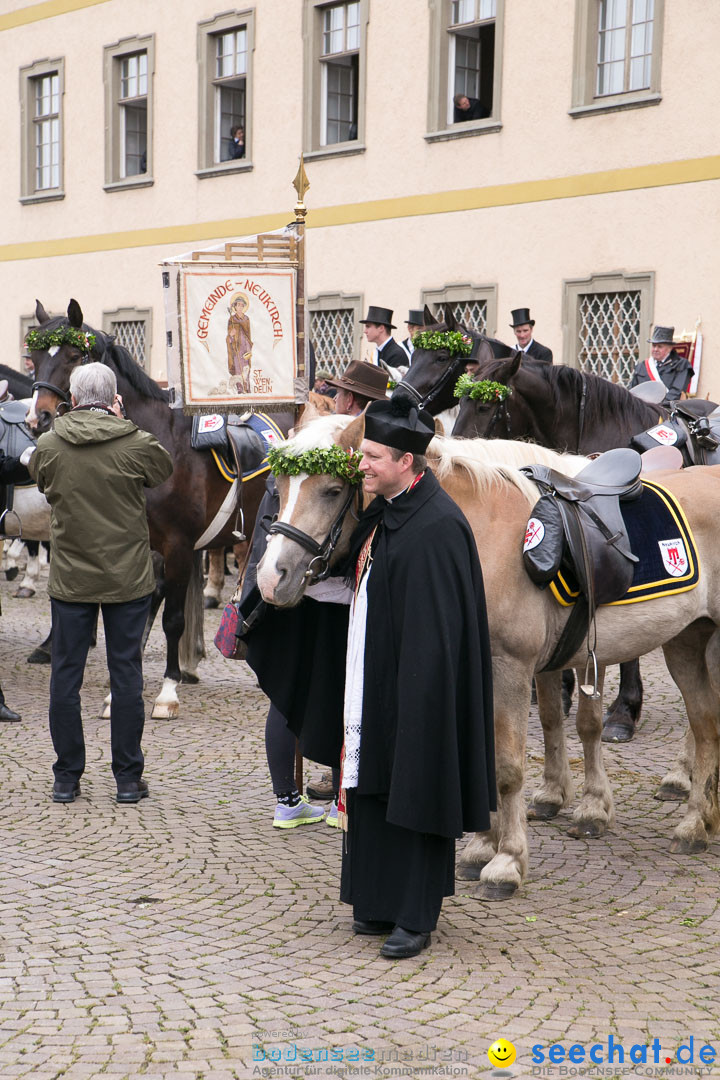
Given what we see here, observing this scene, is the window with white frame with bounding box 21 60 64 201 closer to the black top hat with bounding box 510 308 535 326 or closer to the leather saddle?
the black top hat with bounding box 510 308 535 326

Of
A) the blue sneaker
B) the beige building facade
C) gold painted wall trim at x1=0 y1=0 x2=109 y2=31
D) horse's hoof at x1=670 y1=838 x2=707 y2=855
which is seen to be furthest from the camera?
gold painted wall trim at x1=0 y1=0 x2=109 y2=31

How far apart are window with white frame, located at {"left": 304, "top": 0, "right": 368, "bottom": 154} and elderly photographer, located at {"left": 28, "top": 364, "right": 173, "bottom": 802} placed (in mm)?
12299

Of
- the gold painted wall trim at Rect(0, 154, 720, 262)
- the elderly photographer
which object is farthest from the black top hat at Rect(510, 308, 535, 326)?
the elderly photographer

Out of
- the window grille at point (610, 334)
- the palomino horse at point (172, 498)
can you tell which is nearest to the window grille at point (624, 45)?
the window grille at point (610, 334)

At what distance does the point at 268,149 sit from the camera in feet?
61.9

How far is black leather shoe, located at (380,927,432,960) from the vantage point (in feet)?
14.9

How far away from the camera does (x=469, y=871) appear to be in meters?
5.44

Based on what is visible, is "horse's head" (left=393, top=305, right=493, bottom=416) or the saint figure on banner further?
"horse's head" (left=393, top=305, right=493, bottom=416)

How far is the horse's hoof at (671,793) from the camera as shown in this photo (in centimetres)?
670

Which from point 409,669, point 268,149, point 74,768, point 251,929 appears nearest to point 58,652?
point 74,768

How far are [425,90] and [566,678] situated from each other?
410 inches

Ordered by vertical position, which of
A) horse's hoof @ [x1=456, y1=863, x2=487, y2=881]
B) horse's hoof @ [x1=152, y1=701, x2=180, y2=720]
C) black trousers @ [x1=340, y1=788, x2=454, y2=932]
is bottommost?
horse's hoof @ [x1=152, y1=701, x2=180, y2=720]

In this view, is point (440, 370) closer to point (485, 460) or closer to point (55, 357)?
point (55, 357)

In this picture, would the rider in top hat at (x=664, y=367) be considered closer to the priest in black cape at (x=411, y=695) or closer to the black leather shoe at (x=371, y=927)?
the priest in black cape at (x=411, y=695)
